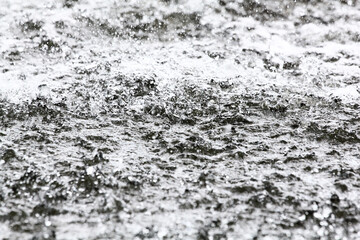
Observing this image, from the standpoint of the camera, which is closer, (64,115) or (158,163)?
(158,163)

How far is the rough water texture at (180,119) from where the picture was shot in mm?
5414

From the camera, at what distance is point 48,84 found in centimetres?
841

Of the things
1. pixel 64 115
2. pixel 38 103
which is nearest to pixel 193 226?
pixel 64 115

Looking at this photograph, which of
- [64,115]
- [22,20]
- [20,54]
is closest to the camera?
[64,115]

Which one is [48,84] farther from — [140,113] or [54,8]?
[54,8]

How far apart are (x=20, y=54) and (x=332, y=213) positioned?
861cm

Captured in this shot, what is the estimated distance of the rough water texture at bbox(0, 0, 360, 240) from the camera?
5.41 m

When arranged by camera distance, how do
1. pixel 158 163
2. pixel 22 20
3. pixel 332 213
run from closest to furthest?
pixel 332 213 < pixel 158 163 < pixel 22 20

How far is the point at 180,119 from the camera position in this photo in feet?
25.1

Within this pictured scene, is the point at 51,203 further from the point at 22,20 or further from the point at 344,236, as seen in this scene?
the point at 22,20

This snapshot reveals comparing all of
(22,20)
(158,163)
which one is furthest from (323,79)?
(22,20)

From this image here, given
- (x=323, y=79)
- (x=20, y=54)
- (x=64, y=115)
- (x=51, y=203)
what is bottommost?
(x=51, y=203)

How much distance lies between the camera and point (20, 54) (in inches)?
363

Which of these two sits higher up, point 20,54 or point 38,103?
point 20,54
